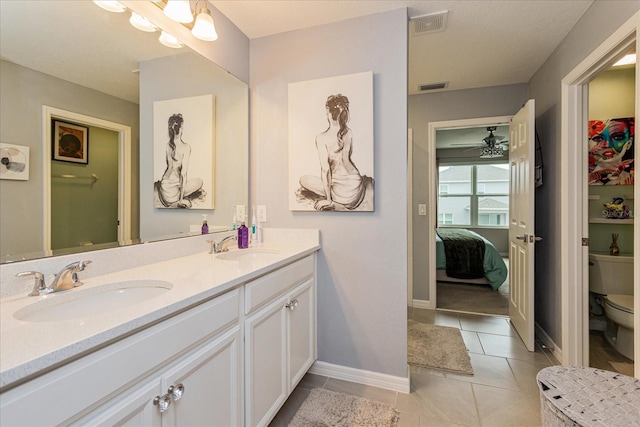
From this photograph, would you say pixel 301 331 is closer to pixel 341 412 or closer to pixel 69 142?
pixel 341 412

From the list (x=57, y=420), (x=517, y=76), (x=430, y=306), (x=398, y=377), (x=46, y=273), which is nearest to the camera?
(x=57, y=420)

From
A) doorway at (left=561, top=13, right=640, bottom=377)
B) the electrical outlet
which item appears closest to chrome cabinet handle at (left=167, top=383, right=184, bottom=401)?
the electrical outlet

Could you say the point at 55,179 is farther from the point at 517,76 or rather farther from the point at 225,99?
the point at 517,76

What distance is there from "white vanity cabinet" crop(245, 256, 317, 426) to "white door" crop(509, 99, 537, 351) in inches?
72.3

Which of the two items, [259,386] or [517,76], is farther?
[517,76]

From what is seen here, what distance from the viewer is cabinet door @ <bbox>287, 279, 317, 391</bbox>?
5.45ft

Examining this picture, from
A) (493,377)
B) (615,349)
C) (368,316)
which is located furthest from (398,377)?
(615,349)

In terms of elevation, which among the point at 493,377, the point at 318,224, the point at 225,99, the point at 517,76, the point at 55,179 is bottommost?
the point at 493,377

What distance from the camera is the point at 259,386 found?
1355 mm

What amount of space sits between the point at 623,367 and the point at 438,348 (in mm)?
1231

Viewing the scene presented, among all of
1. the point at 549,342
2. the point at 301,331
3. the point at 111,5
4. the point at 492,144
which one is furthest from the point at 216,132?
the point at 492,144

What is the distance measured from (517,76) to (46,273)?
3.82 metres

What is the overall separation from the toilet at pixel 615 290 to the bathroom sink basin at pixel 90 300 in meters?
3.05

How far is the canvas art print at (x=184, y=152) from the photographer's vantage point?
5.16 feet
